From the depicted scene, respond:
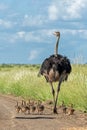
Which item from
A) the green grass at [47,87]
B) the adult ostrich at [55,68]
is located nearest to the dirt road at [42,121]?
the adult ostrich at [55,68]

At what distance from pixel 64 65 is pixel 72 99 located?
2473 mm

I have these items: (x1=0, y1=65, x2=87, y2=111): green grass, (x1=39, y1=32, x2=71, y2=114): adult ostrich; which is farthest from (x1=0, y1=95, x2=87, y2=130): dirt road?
(x1=0, y1=65, x2=87, y2=111): green grass

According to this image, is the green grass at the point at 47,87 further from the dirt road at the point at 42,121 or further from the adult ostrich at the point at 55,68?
the dirt road at the point at 42,121

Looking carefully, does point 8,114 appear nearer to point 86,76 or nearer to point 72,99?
point 72,99

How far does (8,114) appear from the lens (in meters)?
18.2

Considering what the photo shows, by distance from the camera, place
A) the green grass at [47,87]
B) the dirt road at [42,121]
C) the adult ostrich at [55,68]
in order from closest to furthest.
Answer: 1. the dirt road at [42,121]
2. the adult ostrich at [55,68]
3. the green grass at [47,87]

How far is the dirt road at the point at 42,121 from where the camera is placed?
584 inches

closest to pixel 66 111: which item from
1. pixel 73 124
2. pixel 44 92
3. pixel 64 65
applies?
pixel 64 65

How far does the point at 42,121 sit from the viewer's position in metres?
16.2

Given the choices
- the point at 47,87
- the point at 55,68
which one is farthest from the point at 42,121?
the point at 47,87

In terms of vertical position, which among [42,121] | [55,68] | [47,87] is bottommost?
[42,121]

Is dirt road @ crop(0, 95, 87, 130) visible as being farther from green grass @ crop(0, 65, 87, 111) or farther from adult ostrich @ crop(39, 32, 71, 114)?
green grass @ crop(0, 65, 87, 111)

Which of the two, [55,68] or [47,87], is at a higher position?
[55,68]

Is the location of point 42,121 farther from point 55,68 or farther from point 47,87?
point 47,87
